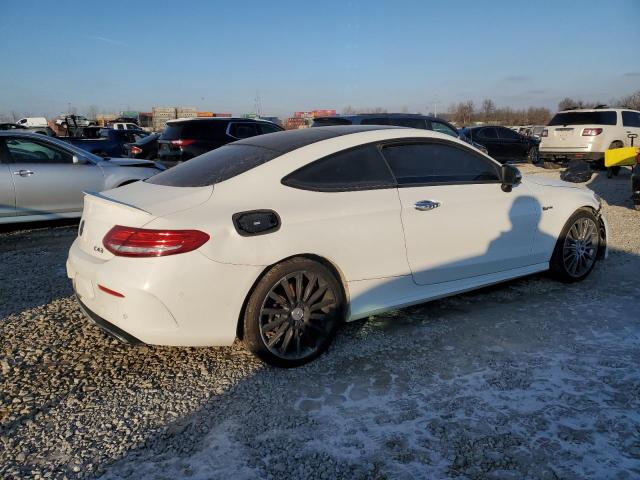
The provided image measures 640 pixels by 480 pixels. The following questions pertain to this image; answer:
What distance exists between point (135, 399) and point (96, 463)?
1.83 feet

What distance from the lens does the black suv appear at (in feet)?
33.8

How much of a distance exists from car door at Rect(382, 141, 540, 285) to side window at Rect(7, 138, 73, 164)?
5.54 m

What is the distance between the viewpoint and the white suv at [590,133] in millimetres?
14148

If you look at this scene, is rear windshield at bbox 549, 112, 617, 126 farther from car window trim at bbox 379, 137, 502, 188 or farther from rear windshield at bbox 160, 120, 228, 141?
car window trim at bbox 379, 137, 502, 188

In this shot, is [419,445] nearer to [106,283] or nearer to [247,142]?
[106,283]

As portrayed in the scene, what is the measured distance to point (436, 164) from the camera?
393 centimetres

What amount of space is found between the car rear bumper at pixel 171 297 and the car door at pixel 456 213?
1.32 meters

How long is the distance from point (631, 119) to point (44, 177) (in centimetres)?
1562

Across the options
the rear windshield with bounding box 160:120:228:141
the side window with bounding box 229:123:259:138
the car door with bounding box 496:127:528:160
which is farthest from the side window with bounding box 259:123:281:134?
the car door with bounding box 496:127:528:160

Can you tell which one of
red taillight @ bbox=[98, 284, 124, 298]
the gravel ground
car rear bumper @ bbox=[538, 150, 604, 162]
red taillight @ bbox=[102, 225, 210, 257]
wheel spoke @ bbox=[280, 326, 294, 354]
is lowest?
the gravel ground

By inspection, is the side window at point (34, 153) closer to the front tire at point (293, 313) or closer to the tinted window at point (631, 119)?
the front tire at point (293, 313)

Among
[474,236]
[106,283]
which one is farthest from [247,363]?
[474,236]

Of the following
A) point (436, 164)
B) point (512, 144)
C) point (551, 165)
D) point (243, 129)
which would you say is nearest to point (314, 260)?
point (436, 164)

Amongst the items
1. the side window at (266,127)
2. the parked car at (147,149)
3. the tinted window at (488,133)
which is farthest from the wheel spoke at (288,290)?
the tinted window at (488,133)
